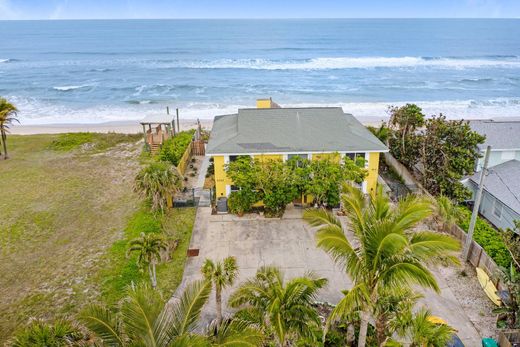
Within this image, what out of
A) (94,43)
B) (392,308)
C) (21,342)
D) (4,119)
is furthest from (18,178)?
(94,43)

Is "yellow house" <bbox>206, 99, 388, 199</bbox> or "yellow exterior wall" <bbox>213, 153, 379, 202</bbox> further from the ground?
"yellow house" <bbox>206, 99, 388, 199</bbox>

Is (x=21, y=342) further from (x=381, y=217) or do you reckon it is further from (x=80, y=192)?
(x=80, y=192)

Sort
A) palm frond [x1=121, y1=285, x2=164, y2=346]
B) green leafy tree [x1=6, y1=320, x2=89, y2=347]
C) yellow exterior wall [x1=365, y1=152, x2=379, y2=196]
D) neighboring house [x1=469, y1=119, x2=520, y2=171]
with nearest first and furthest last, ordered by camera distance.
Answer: palm frond [x1=121, y1=285, x2=164, y2=346] < green leafy tree [x1=6, y1=320, x2=89, y2=347] < yellow exterior wall [x1=365, y1=152, x2=379, y2=196] < neighboring house [x1=469, y1=119, x2=520, y2=171]

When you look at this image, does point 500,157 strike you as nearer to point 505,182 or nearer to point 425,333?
point 505,182

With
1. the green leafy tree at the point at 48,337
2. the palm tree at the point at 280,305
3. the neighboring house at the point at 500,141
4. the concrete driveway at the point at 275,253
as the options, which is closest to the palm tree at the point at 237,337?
the palm tree at the point at 280,305

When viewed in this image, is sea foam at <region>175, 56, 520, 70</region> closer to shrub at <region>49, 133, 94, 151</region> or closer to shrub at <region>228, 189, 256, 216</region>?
shrub at <region>49, 133, 94, 151</region>

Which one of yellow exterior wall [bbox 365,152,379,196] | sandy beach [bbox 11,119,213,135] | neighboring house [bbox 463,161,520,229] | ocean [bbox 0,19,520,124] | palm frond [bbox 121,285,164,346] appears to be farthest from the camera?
ocean [bbox 0,19,520,124]

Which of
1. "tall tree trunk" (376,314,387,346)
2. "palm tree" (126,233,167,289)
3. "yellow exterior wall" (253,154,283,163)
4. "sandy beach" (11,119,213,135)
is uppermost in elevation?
"yellow exterior wall" (253,154,283,163)

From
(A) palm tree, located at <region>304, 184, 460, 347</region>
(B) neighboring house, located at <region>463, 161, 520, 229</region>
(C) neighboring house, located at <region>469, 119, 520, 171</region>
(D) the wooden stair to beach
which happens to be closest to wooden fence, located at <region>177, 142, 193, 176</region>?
(D) the wooden stair to beach
